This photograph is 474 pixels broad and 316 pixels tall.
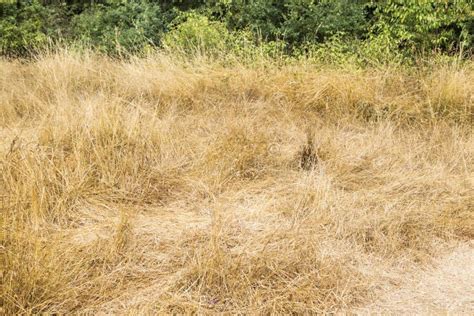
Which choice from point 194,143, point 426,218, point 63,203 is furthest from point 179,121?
point 426,218

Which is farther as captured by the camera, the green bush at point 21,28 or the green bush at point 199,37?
the green bush at point 21,28

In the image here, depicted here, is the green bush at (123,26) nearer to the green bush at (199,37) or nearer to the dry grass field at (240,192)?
the green bush at (199,37)

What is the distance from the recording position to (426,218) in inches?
114

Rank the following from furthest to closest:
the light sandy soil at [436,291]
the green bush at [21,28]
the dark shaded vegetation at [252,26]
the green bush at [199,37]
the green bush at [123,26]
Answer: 1. the green bush at [21,28]
2. the green bush at [123,26]
3. the green bush at [199,37]
4. the dark shaded vegetation at [252,26]
5. the light sandy soil at [436,291]

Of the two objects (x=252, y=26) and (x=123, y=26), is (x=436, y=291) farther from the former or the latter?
(x=123, y=26)

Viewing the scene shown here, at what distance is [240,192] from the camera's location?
3.23 metres

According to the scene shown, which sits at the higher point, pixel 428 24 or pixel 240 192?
pixel 428 24

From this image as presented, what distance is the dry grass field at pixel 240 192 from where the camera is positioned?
2291 millimetres

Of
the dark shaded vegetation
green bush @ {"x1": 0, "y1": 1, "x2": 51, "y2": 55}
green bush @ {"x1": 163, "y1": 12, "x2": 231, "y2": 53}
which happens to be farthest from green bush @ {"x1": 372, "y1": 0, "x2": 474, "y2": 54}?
green bush @ {"x1": 0, "y1": 1, "x2": 51, "y2": 55}

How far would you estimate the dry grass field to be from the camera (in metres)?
2.29

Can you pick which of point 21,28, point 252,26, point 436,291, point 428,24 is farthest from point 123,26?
point 436,291

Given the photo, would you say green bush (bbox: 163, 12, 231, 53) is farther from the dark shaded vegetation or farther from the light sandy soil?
the light sandy soil

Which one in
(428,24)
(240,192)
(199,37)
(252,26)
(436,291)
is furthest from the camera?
(252,26)

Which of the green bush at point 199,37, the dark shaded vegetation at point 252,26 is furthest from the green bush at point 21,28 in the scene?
the green bush at point 199,37
